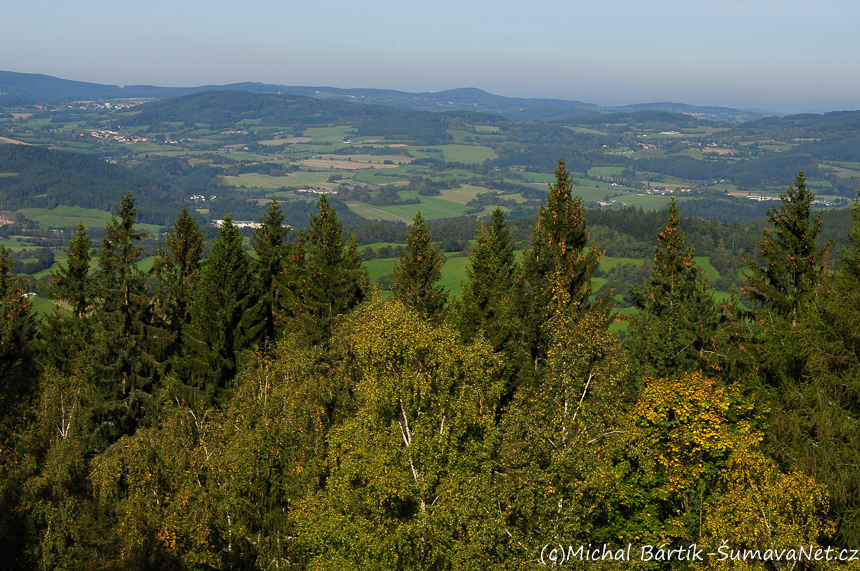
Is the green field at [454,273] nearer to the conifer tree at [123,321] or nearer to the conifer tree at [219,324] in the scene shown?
the conifer tree at [219,324]

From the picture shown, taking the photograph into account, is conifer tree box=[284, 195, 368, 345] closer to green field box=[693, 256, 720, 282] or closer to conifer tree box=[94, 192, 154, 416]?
conifer tree box=[94, 192, 154, 416]

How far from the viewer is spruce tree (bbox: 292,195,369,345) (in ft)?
132

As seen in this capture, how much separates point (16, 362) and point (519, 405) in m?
27.0

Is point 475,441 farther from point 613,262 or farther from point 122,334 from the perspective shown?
point 613,262

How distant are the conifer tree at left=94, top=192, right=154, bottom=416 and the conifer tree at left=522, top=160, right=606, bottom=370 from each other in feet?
78.0

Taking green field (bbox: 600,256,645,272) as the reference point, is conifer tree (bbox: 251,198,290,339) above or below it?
above

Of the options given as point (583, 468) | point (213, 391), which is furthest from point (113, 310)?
point (583, 468)

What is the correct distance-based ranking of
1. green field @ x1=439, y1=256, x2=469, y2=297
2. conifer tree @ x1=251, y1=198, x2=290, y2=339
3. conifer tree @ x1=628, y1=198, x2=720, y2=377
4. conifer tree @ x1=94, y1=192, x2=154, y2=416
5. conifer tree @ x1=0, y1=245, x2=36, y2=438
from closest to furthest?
conifer tree @ x1=0, y1=245, x2=36, y2=438, conifer tree @ x1=628, y1=198, x2=720, y2=377, conifer tree @ x1=94, y1=192, x2=154, y2=416, conifer tree @ x1=251, y1=198, x2=290, y2=339, green field @ x1=439, y1=256, x2=469, y2=297


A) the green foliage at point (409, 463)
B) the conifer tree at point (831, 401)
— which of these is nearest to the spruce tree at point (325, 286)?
the green foliage at point (409, 463)

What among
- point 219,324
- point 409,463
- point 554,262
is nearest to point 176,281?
point 219,324

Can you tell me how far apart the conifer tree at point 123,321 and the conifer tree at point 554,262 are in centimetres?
2378

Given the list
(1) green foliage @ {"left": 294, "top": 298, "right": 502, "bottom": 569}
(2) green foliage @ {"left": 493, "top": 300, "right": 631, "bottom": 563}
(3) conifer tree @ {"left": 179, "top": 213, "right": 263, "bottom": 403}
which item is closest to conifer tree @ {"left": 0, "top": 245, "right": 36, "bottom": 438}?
(3) conifer tree @ {"left": 179, "top": 213, "right": 263, "bottom": 403}

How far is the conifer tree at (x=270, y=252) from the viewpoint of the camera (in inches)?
1841

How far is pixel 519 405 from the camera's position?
22.8 metres
